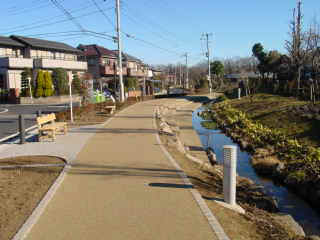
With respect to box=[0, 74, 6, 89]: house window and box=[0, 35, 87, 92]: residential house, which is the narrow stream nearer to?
box=[0, 35, 87, 92]: residential house

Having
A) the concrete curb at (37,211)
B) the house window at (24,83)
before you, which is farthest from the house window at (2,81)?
the concrete curb at (37,211)

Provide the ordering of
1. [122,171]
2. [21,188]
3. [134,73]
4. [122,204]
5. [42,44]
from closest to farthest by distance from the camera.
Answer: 1. [122,204]
2. [21,188]
3. [122,171]
4. [42,44]
5. [134,73]

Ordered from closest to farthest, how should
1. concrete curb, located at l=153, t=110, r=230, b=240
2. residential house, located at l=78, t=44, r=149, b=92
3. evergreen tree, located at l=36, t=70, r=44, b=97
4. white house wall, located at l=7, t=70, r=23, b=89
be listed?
concrete curb, located at l=153, t=110, r=230, b=240, evergreen tree, located at l=36, t=70, r=44, b=97, white house wall, located at l=7, t=70, r=23, b=89, residential house, located at l=78, t=44, r=149, b=92

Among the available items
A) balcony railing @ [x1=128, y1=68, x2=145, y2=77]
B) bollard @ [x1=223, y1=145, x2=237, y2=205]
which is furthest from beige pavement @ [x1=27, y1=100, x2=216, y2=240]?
balcony railing @ [x1=128, y1=68, x2=145, y2=77]

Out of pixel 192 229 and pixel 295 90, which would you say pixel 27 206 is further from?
pixel 295 90

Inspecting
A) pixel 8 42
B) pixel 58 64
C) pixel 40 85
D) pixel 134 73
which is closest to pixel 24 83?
pixel 40 85

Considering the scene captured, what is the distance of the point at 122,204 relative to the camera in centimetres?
564

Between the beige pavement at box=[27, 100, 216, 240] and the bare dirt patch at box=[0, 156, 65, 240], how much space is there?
35 centimetres

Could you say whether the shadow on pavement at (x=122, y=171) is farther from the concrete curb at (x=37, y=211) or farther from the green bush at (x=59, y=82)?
the green bush at (x=59, y=82)

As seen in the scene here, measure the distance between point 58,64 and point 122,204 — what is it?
39110 millimetres

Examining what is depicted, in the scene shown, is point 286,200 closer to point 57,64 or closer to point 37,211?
point 37,211

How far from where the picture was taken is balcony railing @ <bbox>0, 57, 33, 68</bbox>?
3584cm

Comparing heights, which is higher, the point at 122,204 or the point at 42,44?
the point at 42,44

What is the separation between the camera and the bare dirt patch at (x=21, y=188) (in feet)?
16.8
